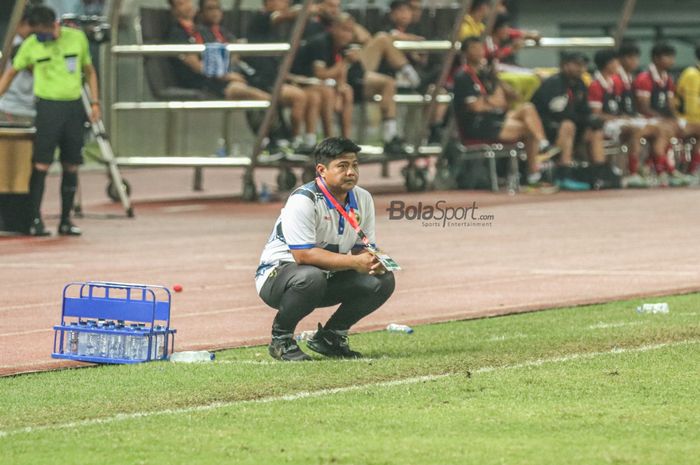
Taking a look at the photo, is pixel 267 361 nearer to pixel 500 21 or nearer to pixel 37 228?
pixel 37 228

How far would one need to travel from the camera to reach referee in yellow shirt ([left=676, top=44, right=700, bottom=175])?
26766 millimetres

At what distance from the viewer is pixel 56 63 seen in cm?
1770

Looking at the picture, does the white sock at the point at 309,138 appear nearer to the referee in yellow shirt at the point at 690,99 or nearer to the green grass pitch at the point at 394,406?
the referee in yellow shirt at the point at 690,99

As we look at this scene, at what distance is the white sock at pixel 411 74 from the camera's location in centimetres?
2434

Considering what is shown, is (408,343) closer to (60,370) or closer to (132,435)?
(60,370)

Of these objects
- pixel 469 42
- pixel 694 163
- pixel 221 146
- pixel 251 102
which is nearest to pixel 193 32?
→ pixel 251 102

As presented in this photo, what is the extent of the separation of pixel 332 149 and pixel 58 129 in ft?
28.5

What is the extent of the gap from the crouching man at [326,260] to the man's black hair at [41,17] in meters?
8.07

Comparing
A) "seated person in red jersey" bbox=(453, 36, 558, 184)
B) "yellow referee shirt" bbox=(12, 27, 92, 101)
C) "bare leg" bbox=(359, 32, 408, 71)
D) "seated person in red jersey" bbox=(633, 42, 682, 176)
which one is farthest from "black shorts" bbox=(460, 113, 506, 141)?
"yellow referee shirt" bbox=(12, 27, 92, 101)

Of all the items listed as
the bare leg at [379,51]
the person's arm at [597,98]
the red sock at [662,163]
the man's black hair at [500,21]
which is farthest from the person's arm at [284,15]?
the red sock at [662,163]

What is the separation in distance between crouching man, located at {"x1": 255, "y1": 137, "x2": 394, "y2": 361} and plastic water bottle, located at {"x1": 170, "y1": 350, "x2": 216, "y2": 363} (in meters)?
0.35

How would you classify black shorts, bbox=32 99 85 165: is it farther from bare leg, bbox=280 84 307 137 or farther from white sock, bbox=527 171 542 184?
white sock, bbox=527 171 542 184

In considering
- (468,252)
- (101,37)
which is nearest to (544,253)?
(468,252)

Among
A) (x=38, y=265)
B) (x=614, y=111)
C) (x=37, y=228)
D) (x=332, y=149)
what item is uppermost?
(x=332, y=149)
